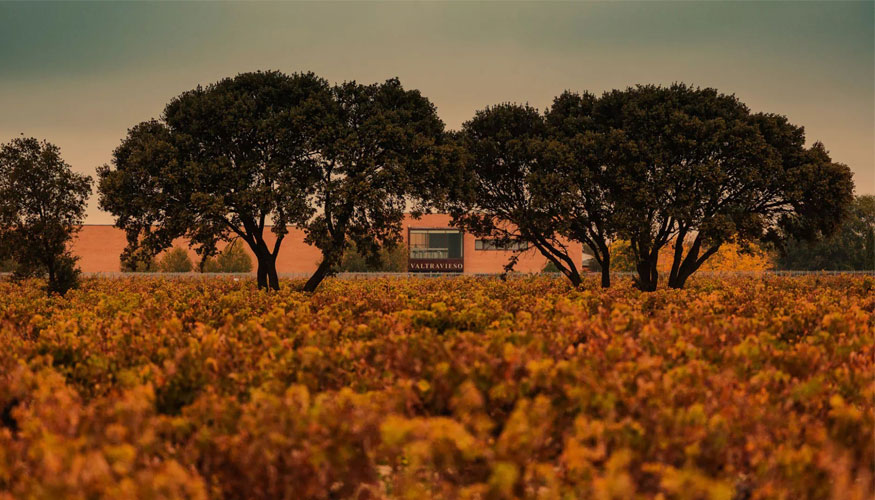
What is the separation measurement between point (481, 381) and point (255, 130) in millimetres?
28071

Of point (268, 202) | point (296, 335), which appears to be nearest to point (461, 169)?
→ point (268, 202)

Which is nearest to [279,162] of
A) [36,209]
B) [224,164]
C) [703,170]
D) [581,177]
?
[224,164]

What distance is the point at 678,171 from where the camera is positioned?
31.4 m

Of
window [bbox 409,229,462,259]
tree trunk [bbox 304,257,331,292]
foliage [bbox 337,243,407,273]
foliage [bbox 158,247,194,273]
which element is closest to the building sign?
window [bbox 409,229,462,259]

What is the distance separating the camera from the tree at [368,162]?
29.0 meters

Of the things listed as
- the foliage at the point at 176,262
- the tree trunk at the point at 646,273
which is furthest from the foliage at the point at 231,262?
the tree trunk at the point at 646,273

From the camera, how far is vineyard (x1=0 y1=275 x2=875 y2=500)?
11.7 ft

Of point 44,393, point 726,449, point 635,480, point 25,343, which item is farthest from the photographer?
point 25,343

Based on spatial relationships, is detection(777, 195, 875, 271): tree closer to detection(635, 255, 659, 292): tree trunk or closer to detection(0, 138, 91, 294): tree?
detection(635, 255, 659, 292): tree trunk

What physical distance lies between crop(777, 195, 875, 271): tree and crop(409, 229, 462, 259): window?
45.9 metres

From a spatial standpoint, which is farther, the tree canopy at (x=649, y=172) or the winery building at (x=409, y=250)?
the winery building at (x=409, y=250)

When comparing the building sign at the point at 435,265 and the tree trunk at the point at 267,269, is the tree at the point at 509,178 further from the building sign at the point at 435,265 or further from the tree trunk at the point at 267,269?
the building sign at the point at 435,265

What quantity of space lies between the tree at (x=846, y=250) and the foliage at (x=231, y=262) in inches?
2850

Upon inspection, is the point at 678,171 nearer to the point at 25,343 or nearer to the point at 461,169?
the point at 461,169
